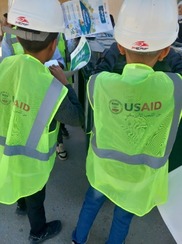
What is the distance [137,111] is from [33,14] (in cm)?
54

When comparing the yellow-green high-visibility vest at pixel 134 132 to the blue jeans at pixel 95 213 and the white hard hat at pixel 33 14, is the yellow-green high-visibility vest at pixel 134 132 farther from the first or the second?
the white hard hat at pixel 33 14

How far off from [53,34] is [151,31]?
0.39 m

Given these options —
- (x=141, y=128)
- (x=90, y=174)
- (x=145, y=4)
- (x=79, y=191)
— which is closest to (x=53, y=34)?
(x=145, y=4)

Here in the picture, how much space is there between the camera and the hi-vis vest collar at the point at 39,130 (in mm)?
948

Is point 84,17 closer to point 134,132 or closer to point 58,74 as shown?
point 58,74

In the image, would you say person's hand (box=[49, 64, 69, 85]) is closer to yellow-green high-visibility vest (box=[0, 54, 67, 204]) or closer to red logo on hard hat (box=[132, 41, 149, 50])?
yellow-green high-visibility vest (box=[0, 54, 67, 204])

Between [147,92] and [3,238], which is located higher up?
[147,92]

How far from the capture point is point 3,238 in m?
1.48

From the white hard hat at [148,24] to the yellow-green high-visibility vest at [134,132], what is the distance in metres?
0.08

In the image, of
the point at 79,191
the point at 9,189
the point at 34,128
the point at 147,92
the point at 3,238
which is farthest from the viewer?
the point at 79,191

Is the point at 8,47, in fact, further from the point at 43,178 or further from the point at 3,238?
the point at 3,238

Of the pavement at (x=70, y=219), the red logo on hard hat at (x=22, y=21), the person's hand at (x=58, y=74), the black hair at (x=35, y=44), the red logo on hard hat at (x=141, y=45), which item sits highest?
the red logo on hard hat at (x=22, y=21)

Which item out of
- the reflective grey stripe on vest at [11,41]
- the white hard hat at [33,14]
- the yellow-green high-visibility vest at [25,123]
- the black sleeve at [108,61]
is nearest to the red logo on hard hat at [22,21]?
the white hard hat at [33,14]

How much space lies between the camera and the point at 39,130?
39.0 inches
